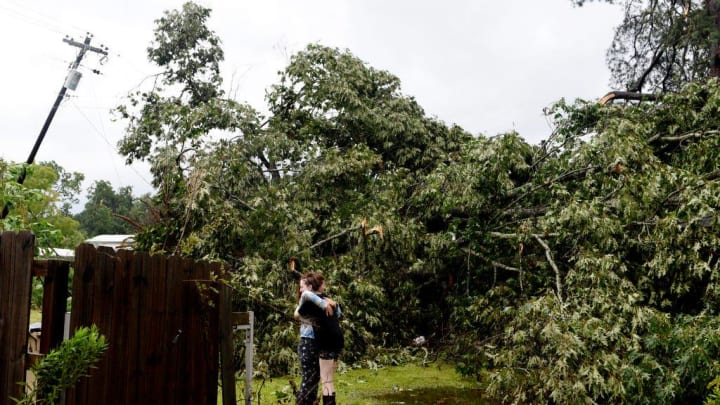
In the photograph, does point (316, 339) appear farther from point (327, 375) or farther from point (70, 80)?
point (70, 80)

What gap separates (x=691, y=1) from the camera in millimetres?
11281

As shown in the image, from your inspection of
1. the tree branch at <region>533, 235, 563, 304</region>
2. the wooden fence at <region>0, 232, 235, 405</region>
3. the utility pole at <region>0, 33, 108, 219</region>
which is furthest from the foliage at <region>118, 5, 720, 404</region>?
the utility pole at <region>0, 33, 108, 219</region>

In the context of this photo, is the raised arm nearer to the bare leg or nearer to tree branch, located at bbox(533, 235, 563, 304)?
the bare leg

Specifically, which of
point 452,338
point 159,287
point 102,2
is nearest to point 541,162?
point 452,338

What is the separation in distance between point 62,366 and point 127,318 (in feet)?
3.22

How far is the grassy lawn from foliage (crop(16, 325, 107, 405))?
362cm

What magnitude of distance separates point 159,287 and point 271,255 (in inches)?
184

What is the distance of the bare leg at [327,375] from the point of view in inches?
189

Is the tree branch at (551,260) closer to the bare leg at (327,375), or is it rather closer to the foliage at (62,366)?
the bare leg at (327,375)

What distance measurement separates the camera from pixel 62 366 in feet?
6.58

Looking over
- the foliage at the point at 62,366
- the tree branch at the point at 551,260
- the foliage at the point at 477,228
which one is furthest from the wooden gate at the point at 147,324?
the tree branch at the point at 551,260

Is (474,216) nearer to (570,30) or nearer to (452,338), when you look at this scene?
(452,338)

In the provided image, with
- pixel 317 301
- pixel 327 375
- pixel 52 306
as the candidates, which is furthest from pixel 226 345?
pixel 327 375

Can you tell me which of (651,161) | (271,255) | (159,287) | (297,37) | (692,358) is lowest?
(692,358)
